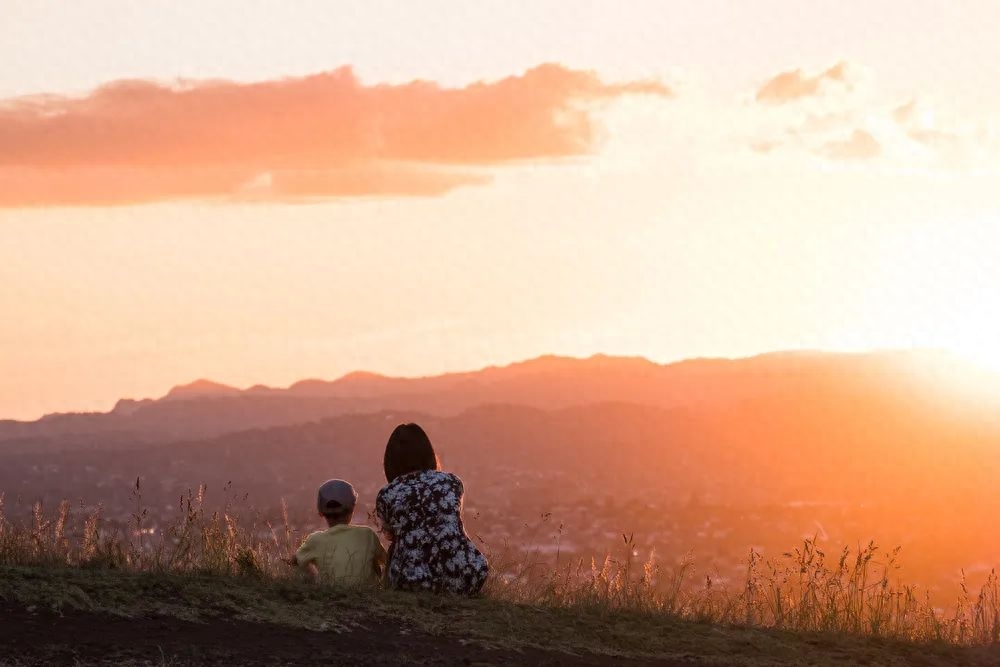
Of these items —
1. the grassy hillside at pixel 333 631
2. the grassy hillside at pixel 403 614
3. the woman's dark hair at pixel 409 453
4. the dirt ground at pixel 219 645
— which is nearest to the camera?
the dirt ground at pixel 219 645

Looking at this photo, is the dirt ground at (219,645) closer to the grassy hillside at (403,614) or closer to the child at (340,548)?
the grassy hillside at (403,614)

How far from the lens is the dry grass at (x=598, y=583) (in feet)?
35.3

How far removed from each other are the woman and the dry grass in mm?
528

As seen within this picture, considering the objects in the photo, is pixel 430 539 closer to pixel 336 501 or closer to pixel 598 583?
pixel 336 501

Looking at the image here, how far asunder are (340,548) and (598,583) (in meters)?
2.19

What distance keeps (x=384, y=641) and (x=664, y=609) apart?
330 cm

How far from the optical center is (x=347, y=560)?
36.6ft

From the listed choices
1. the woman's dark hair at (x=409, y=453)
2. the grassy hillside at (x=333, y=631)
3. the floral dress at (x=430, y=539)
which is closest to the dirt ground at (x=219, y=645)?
the grassy hillside at (x=333, y=631)

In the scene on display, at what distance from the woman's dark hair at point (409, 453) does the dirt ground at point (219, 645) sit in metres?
2.14

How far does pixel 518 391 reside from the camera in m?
144

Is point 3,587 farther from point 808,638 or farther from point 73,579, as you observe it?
point 808,638

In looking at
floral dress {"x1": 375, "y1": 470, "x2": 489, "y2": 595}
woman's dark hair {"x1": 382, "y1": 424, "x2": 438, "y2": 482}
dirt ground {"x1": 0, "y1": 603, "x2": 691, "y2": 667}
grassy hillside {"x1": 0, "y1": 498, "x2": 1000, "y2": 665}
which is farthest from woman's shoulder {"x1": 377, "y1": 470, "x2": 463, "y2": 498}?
dirt ground {"x1": 0, "y1": 603, "x2": 691, "y2": 667}

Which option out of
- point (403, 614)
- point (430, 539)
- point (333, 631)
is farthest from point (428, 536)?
point (333, 631)

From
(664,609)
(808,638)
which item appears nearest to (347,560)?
(664,609)
